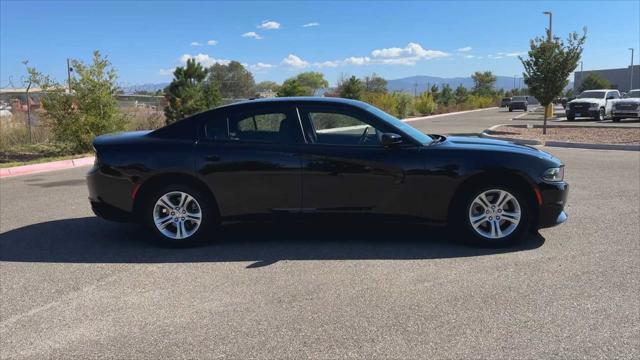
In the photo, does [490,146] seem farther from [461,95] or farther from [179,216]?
[461,95]

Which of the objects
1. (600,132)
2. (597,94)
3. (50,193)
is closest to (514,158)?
(50,193)

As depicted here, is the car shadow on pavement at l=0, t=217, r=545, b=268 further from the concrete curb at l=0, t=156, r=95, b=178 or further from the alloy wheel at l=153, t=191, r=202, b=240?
the concrete curb at l=0, t=156, r=95, b=178

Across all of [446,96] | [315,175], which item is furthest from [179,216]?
[446,96]

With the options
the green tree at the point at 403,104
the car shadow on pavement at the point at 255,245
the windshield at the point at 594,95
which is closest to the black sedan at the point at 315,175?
the car shadow on pavement at the point at 255,245

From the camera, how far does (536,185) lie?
5.27 m

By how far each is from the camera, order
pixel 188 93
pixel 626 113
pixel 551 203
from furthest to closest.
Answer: pixel 626 113
pixel 188 93
pixel 551 203

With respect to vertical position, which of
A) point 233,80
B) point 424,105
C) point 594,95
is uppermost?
point 233,80

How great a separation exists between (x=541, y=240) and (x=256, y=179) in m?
3.11

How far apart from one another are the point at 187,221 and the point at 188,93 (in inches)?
655

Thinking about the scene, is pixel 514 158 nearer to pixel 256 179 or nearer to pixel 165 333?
pixel 256 179

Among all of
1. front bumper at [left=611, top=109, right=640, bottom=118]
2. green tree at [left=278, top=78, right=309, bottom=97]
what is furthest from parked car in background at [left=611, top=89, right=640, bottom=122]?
green tree at [left=278, top=78, right=309, bottom=97]

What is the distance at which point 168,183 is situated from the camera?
18.0ft

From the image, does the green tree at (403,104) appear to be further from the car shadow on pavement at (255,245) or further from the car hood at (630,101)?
the car shadow on pavement at (255,245)

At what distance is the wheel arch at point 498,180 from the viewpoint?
17.3 ft
